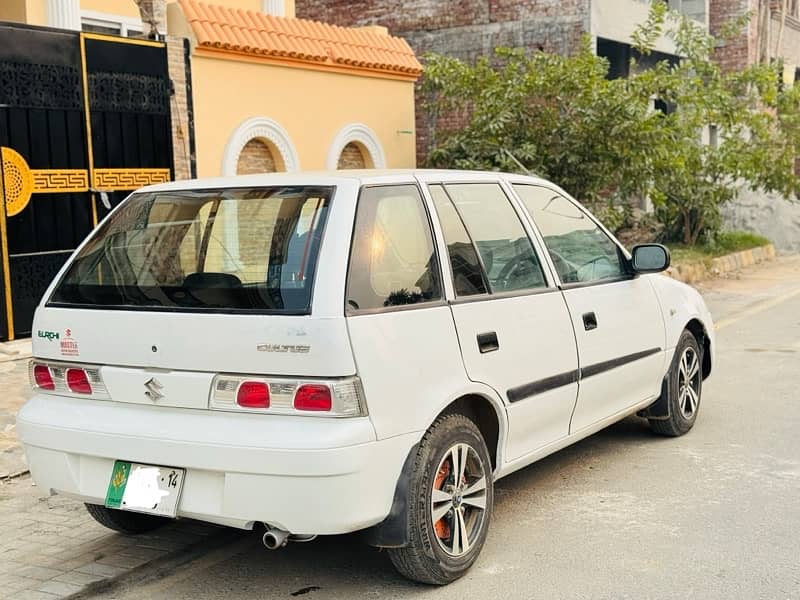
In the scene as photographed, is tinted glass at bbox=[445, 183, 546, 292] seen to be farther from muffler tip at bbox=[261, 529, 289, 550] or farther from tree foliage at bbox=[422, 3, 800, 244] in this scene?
tree foliage at bbox=[422, 3, 800, 244]

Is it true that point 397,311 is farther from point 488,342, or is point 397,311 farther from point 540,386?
point 540,386

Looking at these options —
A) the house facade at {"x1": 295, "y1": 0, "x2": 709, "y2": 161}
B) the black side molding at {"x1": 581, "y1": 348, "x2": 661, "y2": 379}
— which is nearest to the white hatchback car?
the black side molding at {"x1": 581, "y1": 348, "x2": 661, "y2": 379}

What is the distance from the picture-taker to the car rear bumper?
157 inches

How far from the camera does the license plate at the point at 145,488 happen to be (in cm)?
423

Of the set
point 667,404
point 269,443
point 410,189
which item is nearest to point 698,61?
point 667,404

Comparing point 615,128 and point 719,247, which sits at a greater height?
point 615,128

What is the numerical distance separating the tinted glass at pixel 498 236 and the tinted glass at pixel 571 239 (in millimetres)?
Result: 212

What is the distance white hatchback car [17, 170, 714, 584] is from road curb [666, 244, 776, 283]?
10694 mm

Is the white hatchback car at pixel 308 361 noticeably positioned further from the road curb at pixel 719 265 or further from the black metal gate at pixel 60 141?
the road curb at pixel 719 265

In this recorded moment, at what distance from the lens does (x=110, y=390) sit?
446 cm

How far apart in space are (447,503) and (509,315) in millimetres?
981

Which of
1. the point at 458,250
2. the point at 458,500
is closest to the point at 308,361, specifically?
the point at 458,500

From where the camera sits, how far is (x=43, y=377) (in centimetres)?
470

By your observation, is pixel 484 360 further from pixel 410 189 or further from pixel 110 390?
pixel 110 390
